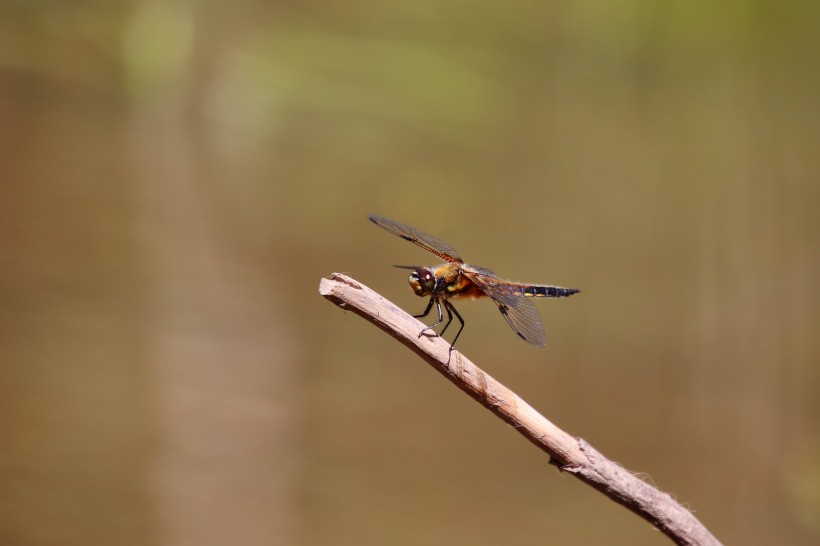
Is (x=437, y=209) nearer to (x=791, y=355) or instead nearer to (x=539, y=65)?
(x=539, y=65)

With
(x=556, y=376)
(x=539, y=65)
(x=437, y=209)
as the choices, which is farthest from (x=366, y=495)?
(x=539, y=65)

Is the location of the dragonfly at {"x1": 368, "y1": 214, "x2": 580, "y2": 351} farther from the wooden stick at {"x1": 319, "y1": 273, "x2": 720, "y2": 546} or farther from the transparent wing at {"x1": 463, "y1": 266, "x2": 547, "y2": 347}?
the wooden stick at {"x1": 319, "y1": 273, "x2": 720, "y2": 546}

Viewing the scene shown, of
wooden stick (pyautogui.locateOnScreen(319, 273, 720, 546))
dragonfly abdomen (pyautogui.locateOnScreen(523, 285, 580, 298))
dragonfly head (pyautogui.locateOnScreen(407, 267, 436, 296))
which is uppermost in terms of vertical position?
dragonfly abdomen (pyautogui.locateOnScreen(523, 285, 580, 298))

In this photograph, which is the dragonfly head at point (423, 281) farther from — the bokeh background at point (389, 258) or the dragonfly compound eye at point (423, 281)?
the bokeh background at point (389, 258)

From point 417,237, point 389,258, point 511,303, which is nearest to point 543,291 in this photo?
point 511,303

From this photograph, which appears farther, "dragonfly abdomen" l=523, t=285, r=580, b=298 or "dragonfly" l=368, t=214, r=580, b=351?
"dragonfly abdomen" l=523, t=285, r=580, b=298

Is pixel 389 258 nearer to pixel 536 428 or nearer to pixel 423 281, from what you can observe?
pixel 423 281

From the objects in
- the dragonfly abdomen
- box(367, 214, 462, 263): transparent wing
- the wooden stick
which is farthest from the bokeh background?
the wooden stick
